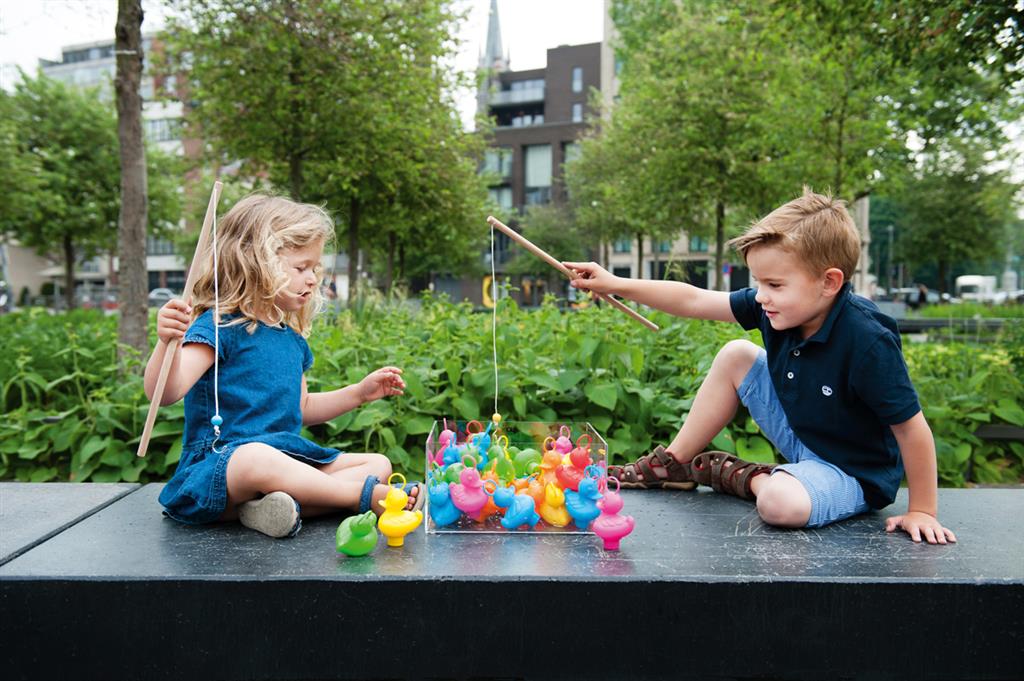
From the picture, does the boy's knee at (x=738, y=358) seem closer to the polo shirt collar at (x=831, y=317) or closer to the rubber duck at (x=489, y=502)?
the polo shirt collar at (x=831, y=317)

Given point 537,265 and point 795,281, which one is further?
point 537,265

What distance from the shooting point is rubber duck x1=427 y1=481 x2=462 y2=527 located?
197 cm

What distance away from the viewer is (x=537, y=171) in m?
46.6

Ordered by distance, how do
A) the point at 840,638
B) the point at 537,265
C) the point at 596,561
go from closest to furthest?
the point at 840,638
the point at 596,561
the point at 537,265

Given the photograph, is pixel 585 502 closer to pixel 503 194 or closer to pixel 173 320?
pixel 173 320

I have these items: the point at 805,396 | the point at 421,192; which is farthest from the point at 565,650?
the point at 421,192

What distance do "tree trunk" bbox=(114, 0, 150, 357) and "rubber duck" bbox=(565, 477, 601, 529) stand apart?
12.1ft

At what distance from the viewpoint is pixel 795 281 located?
210 cm

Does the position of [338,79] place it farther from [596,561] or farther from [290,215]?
[596,561]

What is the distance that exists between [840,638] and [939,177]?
102ft

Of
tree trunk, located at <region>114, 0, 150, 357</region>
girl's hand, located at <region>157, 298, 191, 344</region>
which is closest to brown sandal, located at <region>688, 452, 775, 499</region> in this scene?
girl's hand, located at <region>157, 298, 191, 344</region>

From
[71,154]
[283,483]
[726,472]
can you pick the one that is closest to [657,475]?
[726,472]

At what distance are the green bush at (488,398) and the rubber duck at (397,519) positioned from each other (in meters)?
1.23

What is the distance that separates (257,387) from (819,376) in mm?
1588
